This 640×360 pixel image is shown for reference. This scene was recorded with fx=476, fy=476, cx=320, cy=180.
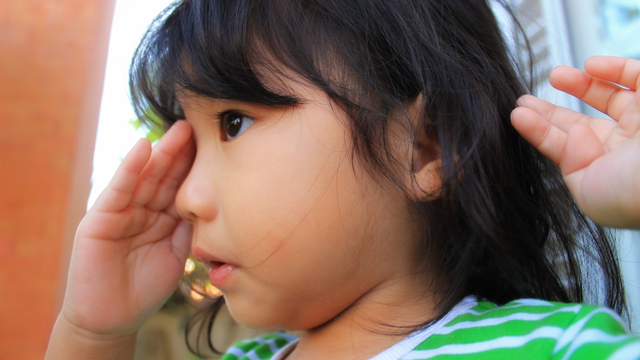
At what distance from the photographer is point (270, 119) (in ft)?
2.58

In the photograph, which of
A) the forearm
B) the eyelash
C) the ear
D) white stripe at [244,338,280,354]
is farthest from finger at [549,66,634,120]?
the forearm

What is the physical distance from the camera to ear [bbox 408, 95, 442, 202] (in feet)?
2.61

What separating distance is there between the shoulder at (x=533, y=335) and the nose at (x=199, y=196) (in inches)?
16.0

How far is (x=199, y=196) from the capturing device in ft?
2.74

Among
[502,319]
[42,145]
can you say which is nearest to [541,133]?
[502,319]

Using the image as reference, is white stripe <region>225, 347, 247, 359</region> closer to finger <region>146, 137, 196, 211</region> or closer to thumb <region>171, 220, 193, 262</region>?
thumb <region>171, 220, 193, 262</region>

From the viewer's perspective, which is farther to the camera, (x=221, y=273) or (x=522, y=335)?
(x=221, y=273)

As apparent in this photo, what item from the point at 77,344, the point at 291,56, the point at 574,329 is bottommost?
the point at 77,344

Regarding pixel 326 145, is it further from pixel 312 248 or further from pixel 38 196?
pixel 38 196

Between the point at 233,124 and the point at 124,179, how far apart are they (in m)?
0.32

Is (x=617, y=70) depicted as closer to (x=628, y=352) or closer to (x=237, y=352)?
(x=628, y=352)

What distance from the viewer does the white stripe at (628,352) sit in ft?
1.56

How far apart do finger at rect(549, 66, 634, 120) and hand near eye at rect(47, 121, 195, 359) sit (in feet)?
2.27

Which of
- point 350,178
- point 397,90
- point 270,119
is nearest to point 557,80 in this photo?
point 397,90
